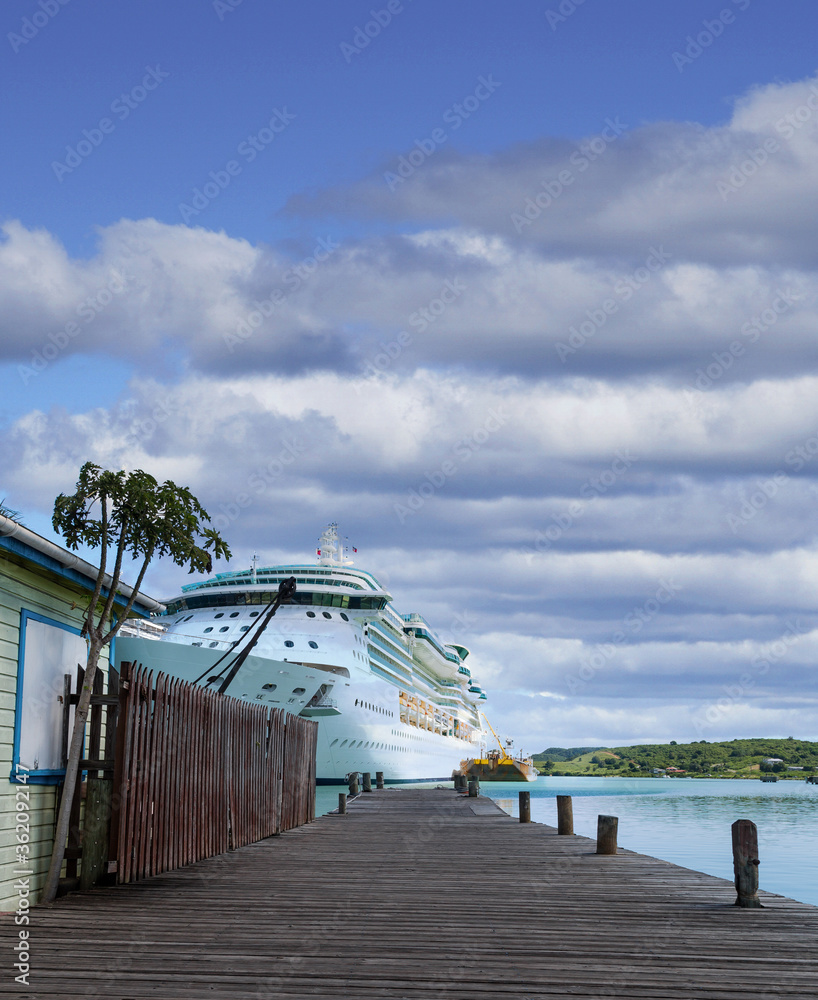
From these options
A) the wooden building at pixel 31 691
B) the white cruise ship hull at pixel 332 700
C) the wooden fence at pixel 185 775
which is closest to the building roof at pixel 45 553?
the wooden building at pixel 31 691

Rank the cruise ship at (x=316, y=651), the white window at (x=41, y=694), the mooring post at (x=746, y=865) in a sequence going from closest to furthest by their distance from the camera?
the white window at (x=41, y=694) → the mooring post at (x=746, y=865) → the cruise ship at (x=316, y=651)

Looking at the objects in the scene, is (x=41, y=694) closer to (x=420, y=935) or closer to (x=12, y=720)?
(x=12, y=720)

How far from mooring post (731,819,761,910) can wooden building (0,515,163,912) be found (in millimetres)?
6322

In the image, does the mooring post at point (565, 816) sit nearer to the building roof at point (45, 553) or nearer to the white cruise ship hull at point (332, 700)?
the building roof at point (45, 553)

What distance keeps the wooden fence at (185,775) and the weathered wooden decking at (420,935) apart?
40 centimetres

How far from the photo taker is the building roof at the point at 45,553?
25.5 ft

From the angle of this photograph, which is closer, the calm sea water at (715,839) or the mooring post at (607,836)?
the mooring post at (607,836)

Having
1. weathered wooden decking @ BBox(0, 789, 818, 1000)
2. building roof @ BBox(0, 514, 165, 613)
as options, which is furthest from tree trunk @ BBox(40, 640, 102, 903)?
building roof @ BBox(0, 514, 165, 613)

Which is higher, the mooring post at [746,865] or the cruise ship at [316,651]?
the cruise ship at [316,651]

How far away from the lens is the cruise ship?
125 ft

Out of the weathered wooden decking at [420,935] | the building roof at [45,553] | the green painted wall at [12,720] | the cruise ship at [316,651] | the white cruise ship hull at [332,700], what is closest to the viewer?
the weathered wooden decking at [420,935]

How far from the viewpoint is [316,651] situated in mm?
45438

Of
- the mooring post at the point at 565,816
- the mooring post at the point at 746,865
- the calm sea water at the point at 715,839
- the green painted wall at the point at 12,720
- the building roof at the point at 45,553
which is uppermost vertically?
the building roof at the point at 45,553

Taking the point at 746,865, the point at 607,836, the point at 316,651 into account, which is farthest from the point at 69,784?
the point at 316,651
